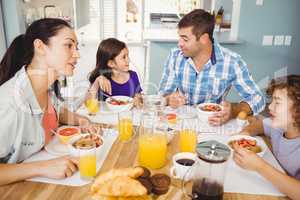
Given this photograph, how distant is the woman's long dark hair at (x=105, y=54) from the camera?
220 cm

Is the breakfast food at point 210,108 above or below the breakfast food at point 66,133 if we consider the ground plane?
above

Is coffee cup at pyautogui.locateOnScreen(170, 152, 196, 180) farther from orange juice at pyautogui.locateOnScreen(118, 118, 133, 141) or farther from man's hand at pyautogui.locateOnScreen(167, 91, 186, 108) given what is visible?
man's hand at pyautogui.locateOnScreen(167, 91, 186, 108)

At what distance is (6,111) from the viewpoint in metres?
1.15

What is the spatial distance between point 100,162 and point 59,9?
290 cm

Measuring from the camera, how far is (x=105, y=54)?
87.4 inches

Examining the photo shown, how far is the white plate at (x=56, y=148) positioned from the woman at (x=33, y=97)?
0.08 feet

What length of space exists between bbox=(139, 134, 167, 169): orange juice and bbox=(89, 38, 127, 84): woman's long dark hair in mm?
1094

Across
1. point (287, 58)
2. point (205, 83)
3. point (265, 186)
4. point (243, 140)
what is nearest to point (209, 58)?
point (205, 83)

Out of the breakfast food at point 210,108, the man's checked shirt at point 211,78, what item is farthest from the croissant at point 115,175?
the man's checked shirt at point 211,78

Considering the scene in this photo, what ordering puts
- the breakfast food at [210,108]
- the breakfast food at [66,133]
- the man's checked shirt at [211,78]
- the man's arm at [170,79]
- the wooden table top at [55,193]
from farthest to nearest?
1. the man's arm at [170,79]
2. the man's checked shirt at [211,78]
3. the breakfast food at [210,108]
4. the breakfast food at [66,133]
5. the wooden table top at [55,193]

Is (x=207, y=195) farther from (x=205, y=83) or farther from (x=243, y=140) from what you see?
(x=205, y=83)

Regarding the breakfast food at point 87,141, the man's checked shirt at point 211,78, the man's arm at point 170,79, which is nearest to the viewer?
the breakfast food at point 87,141

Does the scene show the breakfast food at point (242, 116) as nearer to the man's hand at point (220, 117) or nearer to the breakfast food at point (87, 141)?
the man's hand at point (220, 117)

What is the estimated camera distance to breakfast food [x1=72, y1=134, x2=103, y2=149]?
48.2 inches
